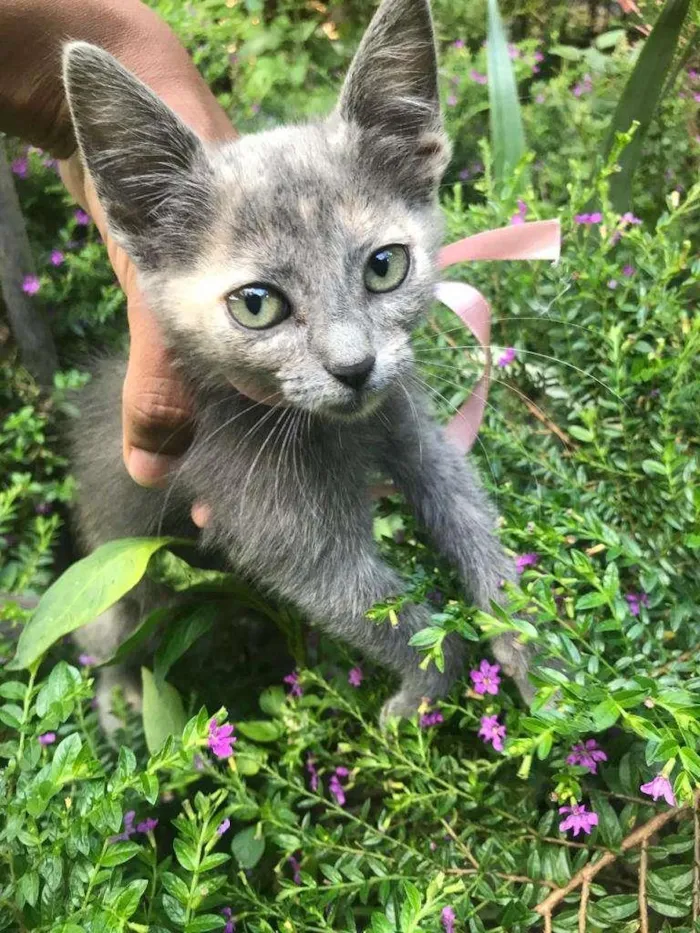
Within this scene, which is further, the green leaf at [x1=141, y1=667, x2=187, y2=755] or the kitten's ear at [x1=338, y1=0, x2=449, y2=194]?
the green leaf at [x1=141, y1=667, x2=187, y2=755]

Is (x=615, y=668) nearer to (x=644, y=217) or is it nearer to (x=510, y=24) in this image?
(x=644, y=217)

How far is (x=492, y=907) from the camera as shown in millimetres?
773

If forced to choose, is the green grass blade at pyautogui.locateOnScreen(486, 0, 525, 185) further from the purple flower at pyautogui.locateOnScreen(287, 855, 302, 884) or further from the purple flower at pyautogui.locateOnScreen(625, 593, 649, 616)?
the purple flower at pyautogui.locateOnScreen(287, 855, 302, 884)

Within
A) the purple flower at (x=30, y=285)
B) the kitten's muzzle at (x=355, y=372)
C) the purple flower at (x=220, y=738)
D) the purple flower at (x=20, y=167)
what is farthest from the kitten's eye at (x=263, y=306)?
the purple flower at (x=20, y=167)

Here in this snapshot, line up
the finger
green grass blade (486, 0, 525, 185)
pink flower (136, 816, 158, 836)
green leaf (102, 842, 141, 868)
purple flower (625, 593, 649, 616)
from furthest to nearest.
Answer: green grass blade (486, 0, 525, 185), the finger, pink flower (136, 816, 158, 836), purple flower (625, 593, 649, 616), green leaf (102, 842, 141, 868)

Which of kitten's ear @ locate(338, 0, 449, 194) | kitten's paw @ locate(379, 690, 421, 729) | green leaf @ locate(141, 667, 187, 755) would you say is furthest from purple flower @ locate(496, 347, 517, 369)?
green leaf @ locate(141, 667, 187, 755)

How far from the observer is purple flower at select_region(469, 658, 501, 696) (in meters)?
0.80

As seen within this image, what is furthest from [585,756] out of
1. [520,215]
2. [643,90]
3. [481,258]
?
[643,90]

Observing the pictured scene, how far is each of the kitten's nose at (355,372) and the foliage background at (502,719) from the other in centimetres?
23

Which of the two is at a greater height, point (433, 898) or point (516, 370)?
point (516, 370)

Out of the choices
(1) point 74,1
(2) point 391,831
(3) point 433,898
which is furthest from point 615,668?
(1) point 74,1

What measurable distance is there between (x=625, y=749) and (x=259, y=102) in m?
1.98

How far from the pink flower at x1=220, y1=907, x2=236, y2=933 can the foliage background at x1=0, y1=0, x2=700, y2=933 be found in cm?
2

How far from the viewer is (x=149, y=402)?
1.01 metres
